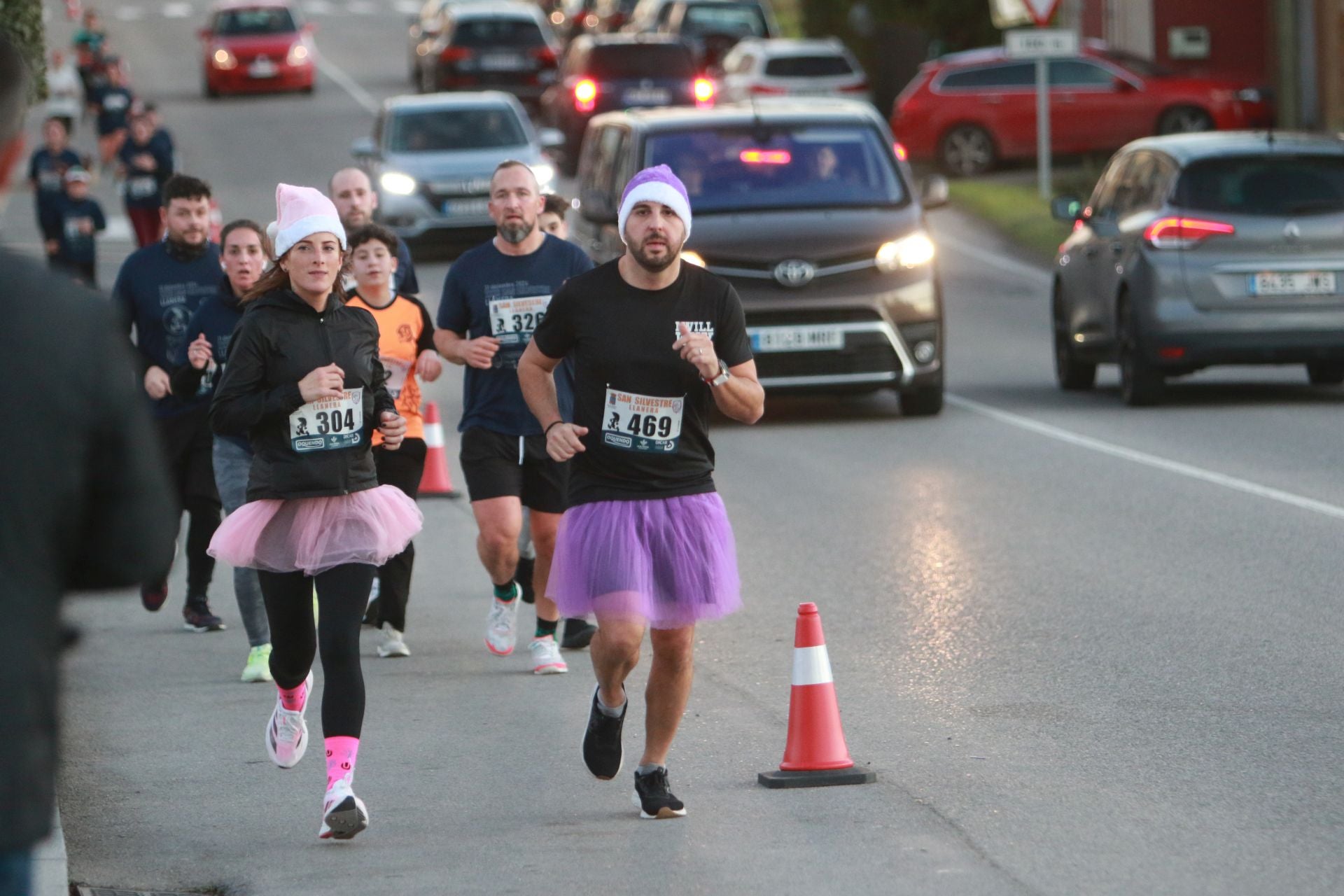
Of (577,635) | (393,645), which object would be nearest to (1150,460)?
(577,635)

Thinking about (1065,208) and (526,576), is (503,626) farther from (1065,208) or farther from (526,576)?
(1065,208)

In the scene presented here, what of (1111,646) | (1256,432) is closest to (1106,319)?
(1256,432)

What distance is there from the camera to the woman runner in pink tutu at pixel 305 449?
272 inches

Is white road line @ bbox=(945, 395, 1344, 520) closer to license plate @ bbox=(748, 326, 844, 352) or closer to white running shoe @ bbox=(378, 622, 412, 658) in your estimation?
license plate @ bbox=(748, 326, 844, 352)

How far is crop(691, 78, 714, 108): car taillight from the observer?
37.8 m

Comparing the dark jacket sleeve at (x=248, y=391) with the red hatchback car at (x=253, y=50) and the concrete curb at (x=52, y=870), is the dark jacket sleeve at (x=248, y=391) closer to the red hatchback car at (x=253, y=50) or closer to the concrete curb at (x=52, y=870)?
the concrete curb at (x=52, y=870)

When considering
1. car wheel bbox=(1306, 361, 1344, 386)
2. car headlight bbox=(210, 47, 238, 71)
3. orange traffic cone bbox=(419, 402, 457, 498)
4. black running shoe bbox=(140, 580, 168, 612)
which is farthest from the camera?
car headlight bbox=(210, 47, 238, 71)

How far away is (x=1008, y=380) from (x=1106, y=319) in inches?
88.6

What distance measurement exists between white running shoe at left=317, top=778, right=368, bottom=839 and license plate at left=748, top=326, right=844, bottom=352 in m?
9.73

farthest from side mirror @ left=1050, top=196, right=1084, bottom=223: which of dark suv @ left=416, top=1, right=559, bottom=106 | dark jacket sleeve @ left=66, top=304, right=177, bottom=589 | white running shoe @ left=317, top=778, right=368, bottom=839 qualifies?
dark suv @ left=416, top=1, right=559, bottom=106

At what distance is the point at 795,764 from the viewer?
7.11m

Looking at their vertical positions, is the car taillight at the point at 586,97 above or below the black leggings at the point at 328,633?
below

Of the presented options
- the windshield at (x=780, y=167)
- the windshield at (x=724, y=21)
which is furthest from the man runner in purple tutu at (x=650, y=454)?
the windshield at (x=724, y=21)

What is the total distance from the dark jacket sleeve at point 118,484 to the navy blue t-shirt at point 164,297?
6489 mm
